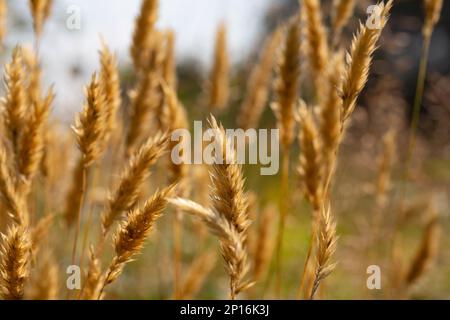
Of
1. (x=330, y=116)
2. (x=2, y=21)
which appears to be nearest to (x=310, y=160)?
(x=330, y=116)

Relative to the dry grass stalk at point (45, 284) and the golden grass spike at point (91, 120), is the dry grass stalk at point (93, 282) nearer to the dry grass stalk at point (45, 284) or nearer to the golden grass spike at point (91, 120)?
the dry grass stalk at point (45, 284)

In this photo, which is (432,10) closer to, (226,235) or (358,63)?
(358,63)

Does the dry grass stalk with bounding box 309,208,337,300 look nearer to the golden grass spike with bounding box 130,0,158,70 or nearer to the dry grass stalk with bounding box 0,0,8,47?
the golden grass spike with bounding box 130,0,158,70

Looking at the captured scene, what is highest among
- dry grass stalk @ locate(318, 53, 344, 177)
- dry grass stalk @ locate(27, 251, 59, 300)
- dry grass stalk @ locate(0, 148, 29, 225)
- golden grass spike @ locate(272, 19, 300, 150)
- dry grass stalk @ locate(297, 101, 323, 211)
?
golden grass spike @ locate(272, 19, 300, 150)

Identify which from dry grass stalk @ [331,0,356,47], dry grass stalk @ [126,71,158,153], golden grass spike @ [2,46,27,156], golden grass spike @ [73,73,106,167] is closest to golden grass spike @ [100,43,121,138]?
golden grass spike @ [73,73,106,167]
